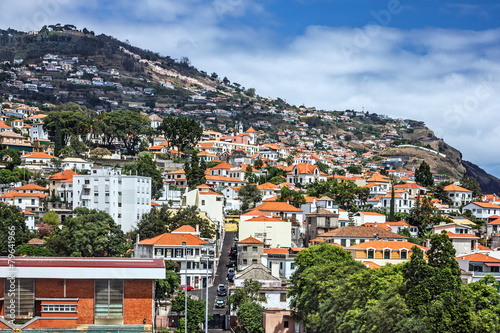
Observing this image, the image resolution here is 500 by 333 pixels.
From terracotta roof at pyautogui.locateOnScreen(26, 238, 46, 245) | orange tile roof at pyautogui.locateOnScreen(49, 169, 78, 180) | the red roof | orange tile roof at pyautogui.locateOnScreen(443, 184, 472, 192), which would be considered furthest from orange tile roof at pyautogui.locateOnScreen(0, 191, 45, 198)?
orange tile roof at pyautogui.locateOnScreen(443, 184, 472, 192)

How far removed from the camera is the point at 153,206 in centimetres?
8900

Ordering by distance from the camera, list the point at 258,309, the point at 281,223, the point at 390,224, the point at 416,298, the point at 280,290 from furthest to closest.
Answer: the point at 390,224
the point at 281,223
the point at 280,290
the point at 258,309
the point at 416,298

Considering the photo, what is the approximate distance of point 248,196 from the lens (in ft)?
335

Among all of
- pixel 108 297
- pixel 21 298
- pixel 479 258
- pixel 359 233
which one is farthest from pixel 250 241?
pixel 21 298

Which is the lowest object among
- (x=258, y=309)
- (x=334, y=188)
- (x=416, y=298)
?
(x=258, y=309)

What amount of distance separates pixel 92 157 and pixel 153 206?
108 feet

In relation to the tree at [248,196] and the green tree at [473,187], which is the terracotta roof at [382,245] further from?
the green tree at [473,187]

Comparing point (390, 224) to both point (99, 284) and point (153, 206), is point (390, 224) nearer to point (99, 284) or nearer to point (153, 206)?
point (153, 206)

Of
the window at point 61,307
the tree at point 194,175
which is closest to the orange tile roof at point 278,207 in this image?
the tree at point 194,175

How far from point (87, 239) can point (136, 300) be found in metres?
25.2

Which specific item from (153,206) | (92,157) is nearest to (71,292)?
(153,206)

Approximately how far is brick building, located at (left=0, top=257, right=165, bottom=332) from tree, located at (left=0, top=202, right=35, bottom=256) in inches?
1049

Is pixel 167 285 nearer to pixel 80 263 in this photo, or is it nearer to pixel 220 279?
pixel 80 263

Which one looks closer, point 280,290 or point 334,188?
point 280,290
